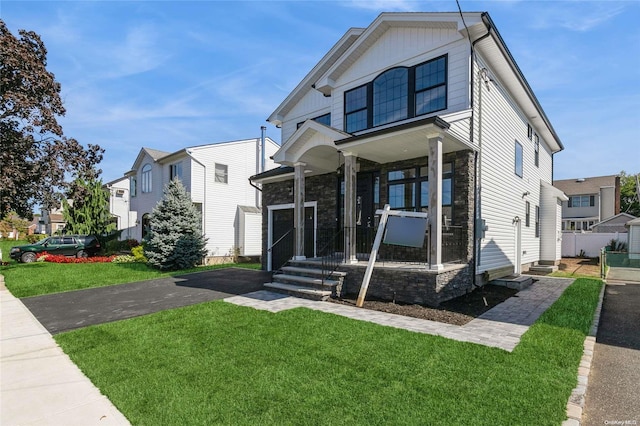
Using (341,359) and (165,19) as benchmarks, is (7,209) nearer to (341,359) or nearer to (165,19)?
(165,19)

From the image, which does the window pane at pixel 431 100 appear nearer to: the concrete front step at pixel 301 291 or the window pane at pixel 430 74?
the window pane at pixel 430 74

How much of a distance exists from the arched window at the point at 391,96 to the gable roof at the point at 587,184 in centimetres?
3410

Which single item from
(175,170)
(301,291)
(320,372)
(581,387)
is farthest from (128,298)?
(175,170)

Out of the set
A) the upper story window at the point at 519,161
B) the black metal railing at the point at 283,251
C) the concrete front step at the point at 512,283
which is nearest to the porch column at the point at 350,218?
the black metal railing at the point at 283,251

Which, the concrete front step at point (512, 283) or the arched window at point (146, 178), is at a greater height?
the arched window at point (146, 178)

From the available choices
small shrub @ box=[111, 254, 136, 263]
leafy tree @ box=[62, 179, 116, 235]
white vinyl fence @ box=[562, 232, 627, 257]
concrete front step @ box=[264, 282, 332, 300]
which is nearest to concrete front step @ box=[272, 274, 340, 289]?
concrete front step @ box=[264, 282, 332, 300]

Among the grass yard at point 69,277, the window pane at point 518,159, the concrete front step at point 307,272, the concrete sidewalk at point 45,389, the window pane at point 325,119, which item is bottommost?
the grass yard at point 69,277

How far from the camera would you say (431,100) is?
29.6 ft

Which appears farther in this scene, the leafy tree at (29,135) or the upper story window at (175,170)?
the upper story window at (175,170)

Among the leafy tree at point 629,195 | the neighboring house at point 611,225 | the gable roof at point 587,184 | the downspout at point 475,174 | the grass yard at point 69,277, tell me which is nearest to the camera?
the downspout at point 475,174

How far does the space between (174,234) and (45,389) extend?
11203 millimetres

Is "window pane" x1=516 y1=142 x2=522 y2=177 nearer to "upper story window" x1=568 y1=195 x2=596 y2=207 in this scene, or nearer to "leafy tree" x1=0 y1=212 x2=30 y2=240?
"upper story window" x1=568 y1=195 x2=596 y2=207

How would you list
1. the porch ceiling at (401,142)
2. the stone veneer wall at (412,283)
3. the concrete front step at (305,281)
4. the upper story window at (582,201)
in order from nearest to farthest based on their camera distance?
the stone veneer wall at (412,283) < the porch ceiling at (401,142) < the concrete front step at (305,281) < the upper story window at (582,201)

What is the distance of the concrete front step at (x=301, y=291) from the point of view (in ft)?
25.3
